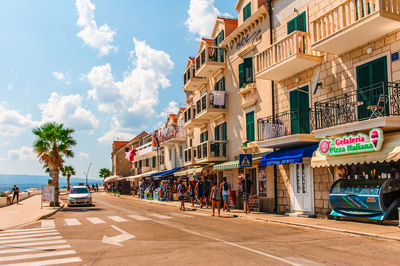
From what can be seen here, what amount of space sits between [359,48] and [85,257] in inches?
482

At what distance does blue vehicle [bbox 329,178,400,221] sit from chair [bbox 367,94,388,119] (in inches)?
87.9

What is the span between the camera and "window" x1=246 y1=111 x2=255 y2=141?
22.8m

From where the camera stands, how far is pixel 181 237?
11.1m

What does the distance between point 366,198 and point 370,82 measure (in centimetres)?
424

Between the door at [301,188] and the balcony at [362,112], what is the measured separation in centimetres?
260

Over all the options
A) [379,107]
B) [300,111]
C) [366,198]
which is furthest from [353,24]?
[366,198]

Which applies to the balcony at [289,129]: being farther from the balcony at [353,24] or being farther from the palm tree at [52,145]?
the palm tree at [52,145]

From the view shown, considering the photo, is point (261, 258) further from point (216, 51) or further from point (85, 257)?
point (216, 51)

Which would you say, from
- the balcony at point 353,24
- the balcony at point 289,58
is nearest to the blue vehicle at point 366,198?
the balcony at point 353,24

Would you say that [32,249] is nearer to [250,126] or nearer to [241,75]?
[250,126]

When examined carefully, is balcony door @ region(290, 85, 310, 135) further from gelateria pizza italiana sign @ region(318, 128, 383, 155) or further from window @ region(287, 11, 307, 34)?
window @ region(287, 11, 307, 34)

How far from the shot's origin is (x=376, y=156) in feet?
41.0

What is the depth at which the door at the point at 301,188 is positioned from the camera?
56.3 feet

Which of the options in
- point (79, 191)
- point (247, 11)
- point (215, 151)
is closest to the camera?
point (247, 11)
